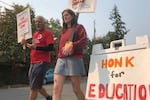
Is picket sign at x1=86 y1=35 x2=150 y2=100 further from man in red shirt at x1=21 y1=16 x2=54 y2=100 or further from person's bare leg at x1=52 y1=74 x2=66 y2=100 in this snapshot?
man in red shirt at x1=21 y1=16 x2=54 y2=100

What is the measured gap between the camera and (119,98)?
20.8 ft

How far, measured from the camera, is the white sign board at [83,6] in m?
7.34

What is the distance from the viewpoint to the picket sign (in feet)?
19.6

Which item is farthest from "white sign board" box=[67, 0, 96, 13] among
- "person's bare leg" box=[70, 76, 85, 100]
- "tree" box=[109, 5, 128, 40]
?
"tree" box=[109, 5, 128, 40]

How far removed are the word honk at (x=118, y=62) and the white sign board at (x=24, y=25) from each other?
2820 mm

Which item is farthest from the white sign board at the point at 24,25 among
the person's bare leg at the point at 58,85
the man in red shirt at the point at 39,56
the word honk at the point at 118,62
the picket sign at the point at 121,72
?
the word honk at the point at 118,62

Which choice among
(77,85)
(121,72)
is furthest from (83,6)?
(121,72)

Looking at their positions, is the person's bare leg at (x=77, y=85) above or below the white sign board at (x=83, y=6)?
below

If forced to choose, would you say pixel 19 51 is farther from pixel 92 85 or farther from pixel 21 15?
pixel 92 85

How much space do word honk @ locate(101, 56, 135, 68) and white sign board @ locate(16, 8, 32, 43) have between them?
9.25 ft

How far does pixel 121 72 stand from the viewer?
6.35 metres

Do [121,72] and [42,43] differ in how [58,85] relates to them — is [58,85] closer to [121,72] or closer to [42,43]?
[121,72]

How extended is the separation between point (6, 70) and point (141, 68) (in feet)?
99.1

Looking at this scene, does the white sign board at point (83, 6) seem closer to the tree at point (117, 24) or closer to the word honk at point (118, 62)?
the word honk at point (118, 62)
